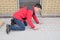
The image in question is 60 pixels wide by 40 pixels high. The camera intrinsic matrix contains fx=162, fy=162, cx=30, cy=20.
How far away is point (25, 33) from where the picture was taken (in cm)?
389

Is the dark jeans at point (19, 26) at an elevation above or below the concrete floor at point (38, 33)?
above

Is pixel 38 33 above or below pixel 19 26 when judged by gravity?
below

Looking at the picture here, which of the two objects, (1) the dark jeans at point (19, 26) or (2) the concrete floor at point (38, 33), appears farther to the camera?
(1) the dark jeans at point (19, 26)

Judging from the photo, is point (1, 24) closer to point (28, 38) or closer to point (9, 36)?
point (9, 36)

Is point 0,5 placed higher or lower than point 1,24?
higher

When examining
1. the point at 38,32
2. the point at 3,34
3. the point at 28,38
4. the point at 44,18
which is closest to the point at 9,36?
the point at 3,34

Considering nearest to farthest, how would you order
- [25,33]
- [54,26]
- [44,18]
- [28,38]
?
[28,38] < [25,33] < [54,26] < [44,18]

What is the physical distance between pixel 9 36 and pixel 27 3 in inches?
80.8

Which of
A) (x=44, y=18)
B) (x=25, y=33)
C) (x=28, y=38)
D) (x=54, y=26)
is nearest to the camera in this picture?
(x=28, y=38)

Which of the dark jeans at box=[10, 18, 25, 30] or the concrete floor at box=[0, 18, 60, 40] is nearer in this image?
the concrete floor at box=[0, 18, 60, 40]

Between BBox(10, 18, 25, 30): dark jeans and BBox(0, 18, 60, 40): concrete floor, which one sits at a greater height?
BBox(10, 18, 25, 30): dark jeans

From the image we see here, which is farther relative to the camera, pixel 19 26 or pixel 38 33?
pixel 19 26

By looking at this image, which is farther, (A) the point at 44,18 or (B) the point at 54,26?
(A) the point at 44,18

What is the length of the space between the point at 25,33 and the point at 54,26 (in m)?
0.91
